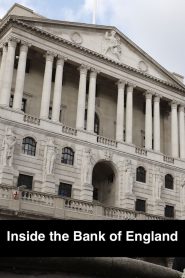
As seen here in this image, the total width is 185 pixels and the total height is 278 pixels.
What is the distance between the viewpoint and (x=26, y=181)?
3969 centimetres

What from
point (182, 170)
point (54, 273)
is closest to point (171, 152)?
point (182, 170)

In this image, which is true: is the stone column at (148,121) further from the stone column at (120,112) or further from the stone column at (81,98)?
the stone column at (81,98)

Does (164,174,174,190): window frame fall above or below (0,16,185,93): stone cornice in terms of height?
below

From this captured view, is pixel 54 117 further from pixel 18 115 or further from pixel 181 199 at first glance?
pixel 181 199

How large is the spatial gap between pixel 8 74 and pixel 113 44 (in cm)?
1433

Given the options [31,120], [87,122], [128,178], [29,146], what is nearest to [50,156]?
[29,146]

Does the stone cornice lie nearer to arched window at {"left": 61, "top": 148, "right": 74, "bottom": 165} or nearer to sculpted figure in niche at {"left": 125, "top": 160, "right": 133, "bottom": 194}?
arched window at {"left": 61, "top": 148, "right": 74, "bottom": 165}

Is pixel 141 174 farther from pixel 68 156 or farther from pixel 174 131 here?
pixel 68 156

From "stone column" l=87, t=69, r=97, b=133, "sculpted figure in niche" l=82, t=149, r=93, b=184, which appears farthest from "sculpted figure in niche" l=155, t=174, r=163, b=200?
"stone column" l=87, t=69, r=97, b=133

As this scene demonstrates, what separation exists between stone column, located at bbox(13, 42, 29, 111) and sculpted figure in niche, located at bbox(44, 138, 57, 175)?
4.44 meters

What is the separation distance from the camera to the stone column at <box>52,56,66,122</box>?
1727 inches

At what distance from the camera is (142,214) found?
132ft

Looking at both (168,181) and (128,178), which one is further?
(168,181)

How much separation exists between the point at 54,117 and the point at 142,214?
12.8 m
